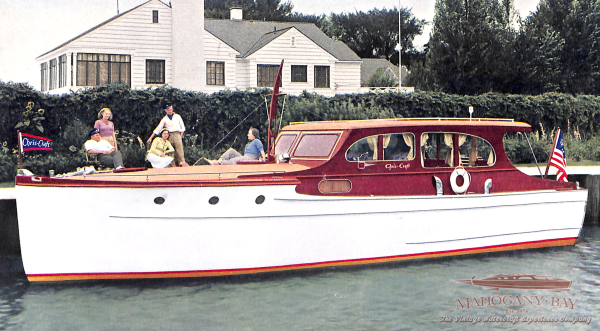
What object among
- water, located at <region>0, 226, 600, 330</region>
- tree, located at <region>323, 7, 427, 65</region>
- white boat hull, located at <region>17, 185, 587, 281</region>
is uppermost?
tree, located at <region>323, 7, 427, 65</region>

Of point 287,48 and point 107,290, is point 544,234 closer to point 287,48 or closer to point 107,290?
point 107,290

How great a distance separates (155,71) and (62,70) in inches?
185

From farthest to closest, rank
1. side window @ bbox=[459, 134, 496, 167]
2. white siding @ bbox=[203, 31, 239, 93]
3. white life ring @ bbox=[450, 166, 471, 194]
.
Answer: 1. white siding @ bbox=[203, 31, 239, 93]
2. side window @ bbox=[459, 134, 496, 167]
3. white life ring @ bbox=[450, 166, 471, 194]

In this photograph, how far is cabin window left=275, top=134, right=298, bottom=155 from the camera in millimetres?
13164

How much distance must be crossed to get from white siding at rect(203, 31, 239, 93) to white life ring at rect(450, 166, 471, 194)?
2340cm

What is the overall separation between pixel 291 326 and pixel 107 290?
120 inches

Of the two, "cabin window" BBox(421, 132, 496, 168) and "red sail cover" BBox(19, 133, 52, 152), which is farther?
"cabin window" BBox(421, 132, 496, 168)

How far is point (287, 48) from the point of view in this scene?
37719 millimetres

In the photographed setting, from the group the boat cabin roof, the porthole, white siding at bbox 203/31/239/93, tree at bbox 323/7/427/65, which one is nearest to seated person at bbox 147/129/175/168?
the boat cabin roof

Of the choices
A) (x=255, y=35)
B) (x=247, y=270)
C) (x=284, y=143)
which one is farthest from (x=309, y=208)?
(x=255, y=35)

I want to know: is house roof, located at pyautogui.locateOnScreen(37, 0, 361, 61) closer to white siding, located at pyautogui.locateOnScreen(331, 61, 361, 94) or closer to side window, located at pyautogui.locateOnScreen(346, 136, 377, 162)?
white siding, located at pyautogui.locateOnScreen(331, 61, 361, 94)

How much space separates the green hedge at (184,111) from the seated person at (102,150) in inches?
250

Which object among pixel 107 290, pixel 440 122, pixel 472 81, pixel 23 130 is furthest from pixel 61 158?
pixel 472 81

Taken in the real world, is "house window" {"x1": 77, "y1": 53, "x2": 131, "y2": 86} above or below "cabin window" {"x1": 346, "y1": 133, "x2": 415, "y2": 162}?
above
